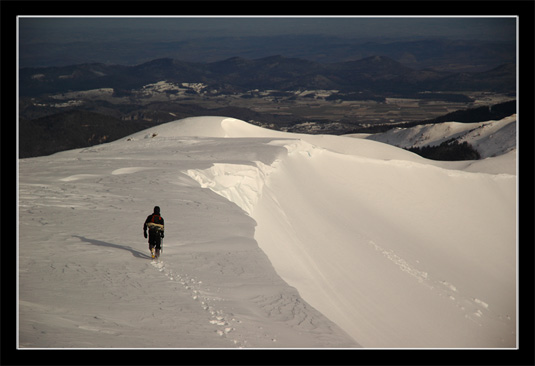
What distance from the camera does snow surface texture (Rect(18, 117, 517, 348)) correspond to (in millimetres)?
9742

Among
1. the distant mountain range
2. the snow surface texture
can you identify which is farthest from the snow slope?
the snow surface texture

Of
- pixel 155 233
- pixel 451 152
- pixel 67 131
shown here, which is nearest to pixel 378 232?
pixel 155 233

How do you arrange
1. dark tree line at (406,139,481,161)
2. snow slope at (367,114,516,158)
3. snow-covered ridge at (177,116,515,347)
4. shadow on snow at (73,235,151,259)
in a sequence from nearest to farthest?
shadow on snow at (73,235,151,259)
snow-covered ridge at (177,116,515,347)
dark tree line at (406,139,481,161)
snow slope at (367,114,516,158)

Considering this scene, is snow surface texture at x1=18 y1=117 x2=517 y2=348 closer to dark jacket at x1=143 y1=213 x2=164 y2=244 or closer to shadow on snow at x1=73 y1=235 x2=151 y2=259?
shadow on snow at x1=73 y1=235 x2=151 y2=259

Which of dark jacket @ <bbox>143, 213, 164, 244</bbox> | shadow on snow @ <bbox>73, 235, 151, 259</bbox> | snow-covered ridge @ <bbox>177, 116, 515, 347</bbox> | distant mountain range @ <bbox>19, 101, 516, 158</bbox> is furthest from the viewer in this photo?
distant mountain range @ <bbox>19, 101, 516, 158</bbox>

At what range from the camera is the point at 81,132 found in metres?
109

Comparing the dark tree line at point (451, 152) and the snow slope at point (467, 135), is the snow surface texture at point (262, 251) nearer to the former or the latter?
the dark tree line at point (451, 152)

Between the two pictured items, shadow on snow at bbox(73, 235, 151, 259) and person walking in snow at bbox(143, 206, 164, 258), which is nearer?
person walking in snow at bbox(143, 206, 164, 258)

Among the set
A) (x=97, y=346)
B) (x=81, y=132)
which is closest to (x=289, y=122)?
(x=81, y=132)

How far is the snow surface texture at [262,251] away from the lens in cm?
974

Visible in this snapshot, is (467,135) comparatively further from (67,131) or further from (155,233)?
(155,233)

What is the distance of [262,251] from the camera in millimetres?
13875

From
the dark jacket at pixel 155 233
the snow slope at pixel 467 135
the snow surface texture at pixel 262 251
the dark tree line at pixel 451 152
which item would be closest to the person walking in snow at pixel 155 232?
the dark jacket at pixel 155 233

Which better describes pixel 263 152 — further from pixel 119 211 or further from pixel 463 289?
pixel 119 211
